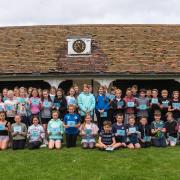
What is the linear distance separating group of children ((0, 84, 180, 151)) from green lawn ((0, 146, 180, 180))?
48 cm

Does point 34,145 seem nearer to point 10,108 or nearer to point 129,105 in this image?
point 10,108

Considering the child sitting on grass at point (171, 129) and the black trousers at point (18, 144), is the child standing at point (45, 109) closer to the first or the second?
the black trousers at point (18, 144)

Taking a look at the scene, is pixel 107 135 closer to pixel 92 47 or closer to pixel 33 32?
pixel 92 47

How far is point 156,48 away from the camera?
21.4m

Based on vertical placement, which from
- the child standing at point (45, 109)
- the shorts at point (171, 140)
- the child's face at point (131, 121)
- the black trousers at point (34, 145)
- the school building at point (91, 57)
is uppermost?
the school building at point (91, 57)

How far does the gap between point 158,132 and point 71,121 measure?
239cm

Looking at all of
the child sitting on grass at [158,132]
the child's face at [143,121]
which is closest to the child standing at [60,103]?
the child's face at [143,121]

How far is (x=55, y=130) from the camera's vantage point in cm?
1252

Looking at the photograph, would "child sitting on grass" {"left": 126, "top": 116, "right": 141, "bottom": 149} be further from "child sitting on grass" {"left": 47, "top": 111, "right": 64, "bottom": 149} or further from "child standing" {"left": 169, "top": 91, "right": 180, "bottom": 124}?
"child sitting on grass" {"left": 47, "top": 111, "right": 64, "bottom": 149}

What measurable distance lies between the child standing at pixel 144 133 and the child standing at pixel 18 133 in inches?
123

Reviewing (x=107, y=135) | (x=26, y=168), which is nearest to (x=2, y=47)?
(x=107, y=135)

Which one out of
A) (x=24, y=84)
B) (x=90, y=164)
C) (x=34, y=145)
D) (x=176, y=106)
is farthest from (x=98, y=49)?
(x=90, y=164)

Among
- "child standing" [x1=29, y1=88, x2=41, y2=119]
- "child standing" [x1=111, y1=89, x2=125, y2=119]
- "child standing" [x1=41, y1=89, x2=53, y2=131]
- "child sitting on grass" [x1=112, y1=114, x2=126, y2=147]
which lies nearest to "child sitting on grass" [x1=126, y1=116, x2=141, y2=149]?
"child sitting on grass" [x1=112, y1=114, x2=126, y2=147]

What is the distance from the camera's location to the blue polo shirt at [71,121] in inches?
497
